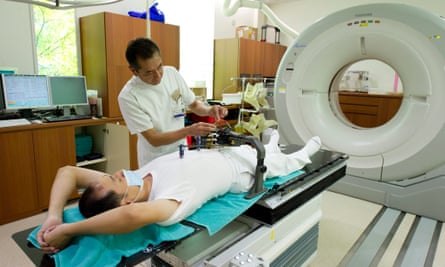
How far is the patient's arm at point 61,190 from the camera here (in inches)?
36.8

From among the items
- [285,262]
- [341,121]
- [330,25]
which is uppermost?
[330,25]

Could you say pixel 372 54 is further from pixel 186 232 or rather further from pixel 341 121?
pixel 186 232

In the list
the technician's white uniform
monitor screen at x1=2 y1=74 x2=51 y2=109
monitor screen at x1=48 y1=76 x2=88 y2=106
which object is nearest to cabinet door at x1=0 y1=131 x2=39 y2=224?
monitor screen at x1=2 y1=74 x2=51 y2=109

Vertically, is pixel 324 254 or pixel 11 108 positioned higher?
pixel 11 108

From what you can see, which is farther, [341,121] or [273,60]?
[273,60]

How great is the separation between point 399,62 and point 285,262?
5.89ft

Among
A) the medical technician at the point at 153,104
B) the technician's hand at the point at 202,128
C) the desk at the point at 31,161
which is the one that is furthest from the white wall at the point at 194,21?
the technician's hand at the point at 202,128

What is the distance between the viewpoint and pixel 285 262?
1.40 m

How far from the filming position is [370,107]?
4.01m

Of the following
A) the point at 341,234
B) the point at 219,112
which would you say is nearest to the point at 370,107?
the point at 341,234

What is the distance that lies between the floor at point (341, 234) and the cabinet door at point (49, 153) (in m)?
0.25

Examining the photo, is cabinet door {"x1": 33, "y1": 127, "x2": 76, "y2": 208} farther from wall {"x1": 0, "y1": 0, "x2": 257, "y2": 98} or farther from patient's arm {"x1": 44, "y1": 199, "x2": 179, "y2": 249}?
patient's arm {"x1": 44, "y1": 199, "x2": 179, "y2": 249}

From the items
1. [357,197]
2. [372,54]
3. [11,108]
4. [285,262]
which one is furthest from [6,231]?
[372,54]

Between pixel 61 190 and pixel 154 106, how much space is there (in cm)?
72
